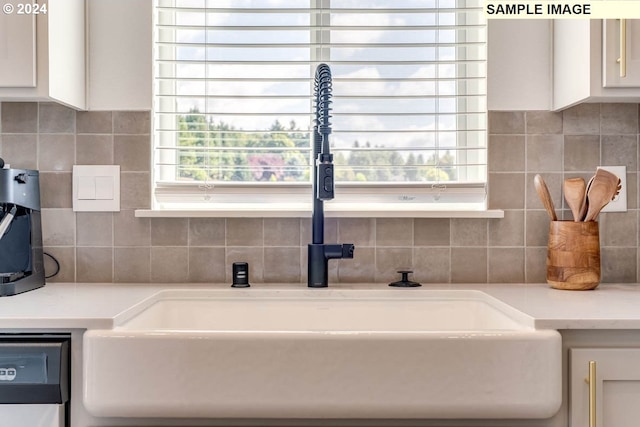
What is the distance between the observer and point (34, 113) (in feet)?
5.32

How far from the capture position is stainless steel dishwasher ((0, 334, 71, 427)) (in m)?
1.07

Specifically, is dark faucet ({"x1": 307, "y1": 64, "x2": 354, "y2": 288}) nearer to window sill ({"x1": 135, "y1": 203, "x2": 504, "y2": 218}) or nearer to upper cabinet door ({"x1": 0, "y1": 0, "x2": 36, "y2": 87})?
window sill ({"x1": 135, "y1": 203, "x2": 504, "y2": 218})

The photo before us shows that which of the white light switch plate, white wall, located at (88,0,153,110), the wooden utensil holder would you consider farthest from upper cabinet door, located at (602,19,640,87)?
the white light switch plate

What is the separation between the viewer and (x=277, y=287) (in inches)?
61.3

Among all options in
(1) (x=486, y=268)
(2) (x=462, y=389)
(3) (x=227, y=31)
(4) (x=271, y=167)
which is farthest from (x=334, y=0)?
(2) (x=462, y=389)

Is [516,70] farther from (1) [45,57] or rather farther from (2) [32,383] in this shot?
(2) [32,383]

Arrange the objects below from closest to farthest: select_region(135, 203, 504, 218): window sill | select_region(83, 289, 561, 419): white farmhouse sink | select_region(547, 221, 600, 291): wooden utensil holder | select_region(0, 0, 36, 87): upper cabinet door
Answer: select_region(83, 289, 561, 419): white farmhouse sink, select_region(0, 0, 36, 87): upper cabinet door, select_region(547, 221, 600, 291): wooden utensil holder, select_region(135, 203, 504, 218): window sill

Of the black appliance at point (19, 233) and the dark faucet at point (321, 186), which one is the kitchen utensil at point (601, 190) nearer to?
the dark faucet at point (321, 186)

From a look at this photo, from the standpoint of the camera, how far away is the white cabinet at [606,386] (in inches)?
42.6

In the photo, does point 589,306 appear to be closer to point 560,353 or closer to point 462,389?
point 560,353

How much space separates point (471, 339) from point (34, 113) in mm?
1406

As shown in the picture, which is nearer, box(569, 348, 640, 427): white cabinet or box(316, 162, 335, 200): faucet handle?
box(569, 348, 640, 427): white cabinet

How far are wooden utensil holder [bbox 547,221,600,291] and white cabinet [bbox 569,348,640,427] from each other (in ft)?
1.24

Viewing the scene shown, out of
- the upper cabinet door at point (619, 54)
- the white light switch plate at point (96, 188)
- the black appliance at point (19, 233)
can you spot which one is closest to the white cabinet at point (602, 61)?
the upper cabinet door at point (619, 54)
